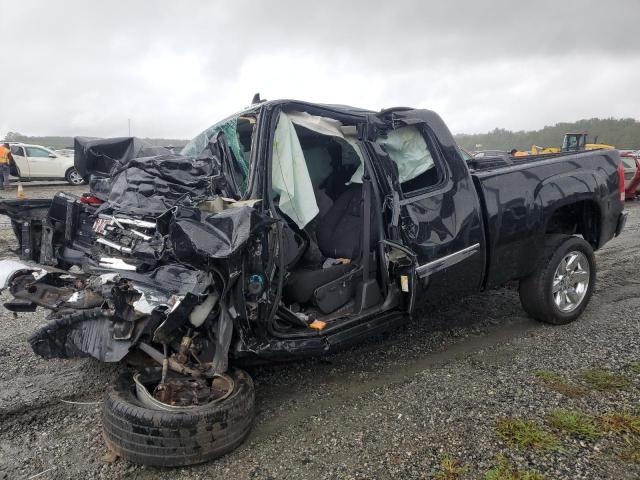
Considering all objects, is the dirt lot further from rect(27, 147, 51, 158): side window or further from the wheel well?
rect(27, 147, 51, 158): side window

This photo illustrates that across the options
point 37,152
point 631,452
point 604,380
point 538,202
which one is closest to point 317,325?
point 631,452

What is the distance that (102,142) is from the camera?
14.1 ft

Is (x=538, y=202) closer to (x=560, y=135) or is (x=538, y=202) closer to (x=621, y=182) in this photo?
(x=621, y=182)

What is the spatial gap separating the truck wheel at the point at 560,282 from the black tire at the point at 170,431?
111 inches

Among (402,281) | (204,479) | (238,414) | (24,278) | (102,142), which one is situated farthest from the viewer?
(102,142)

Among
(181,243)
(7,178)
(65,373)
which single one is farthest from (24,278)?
(7,178)

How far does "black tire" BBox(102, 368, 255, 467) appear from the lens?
92.9 inches

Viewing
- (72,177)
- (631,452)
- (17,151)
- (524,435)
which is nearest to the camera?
(631,452)

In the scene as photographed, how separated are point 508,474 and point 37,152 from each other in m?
19.5

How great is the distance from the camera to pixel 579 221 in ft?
15.1

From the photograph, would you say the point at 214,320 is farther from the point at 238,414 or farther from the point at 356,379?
the point at 356,379

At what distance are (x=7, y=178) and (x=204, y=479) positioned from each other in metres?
17.1

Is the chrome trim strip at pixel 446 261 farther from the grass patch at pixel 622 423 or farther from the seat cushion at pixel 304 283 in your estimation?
the grass patch at pixel 622 423

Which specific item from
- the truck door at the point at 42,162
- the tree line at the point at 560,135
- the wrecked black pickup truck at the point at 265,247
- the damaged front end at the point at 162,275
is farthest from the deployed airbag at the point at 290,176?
the tree line at the point at 560,135
